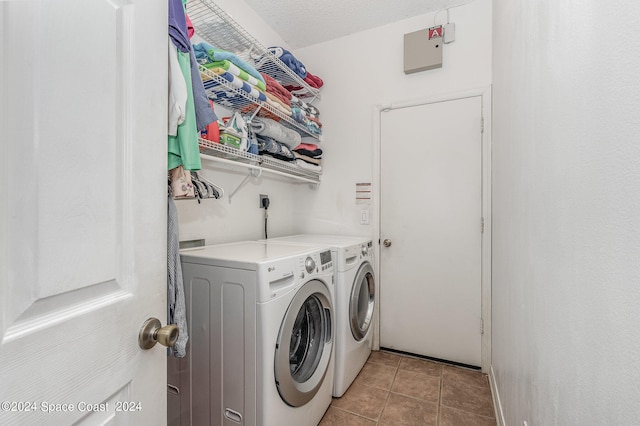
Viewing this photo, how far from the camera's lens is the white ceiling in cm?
215

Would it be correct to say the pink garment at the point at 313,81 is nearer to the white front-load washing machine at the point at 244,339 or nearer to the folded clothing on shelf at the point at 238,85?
the folded clothing on shelf at the point at 238,85

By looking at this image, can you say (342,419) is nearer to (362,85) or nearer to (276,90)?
(276,90)

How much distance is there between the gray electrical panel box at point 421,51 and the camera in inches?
86.7

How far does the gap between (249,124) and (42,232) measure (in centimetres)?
157

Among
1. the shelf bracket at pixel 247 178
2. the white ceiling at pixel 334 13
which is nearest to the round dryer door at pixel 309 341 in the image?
the shelf bracket at pixel 247 178

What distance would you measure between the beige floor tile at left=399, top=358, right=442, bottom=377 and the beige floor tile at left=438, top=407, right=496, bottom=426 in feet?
1.31

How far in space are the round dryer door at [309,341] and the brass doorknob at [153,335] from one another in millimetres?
637

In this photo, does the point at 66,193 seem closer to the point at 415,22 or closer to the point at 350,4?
the point at 350,4

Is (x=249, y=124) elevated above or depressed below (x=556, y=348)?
above

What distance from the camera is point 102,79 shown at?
554 millimetres

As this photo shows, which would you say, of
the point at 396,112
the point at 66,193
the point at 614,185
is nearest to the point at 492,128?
the point at 396,112

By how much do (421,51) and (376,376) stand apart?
2517mm

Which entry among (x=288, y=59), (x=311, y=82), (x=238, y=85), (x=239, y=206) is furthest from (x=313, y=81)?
(x=239, y=206)

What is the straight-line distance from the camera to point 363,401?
175 centimetres
